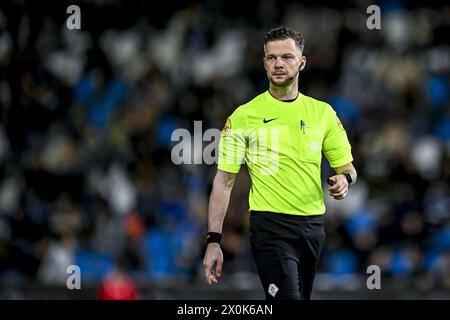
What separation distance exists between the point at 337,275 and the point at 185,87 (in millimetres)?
3352

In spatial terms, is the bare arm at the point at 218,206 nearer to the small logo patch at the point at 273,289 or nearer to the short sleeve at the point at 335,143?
the small logo patch at the point at 273,289

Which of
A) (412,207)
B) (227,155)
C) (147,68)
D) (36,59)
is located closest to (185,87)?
(147,68)

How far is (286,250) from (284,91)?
1038 millimetres

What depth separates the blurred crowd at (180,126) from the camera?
441 inches

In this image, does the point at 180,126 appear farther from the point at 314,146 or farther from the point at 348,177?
the point at 348,177

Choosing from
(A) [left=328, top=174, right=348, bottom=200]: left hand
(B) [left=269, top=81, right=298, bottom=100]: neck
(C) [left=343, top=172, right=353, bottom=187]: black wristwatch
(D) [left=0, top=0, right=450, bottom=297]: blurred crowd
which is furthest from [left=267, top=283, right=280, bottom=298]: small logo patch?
(D) [left=0, top=0, right=450, bottom=297]: blurred crowd

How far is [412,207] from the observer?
1164 centimetres

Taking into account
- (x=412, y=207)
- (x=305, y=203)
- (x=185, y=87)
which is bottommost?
(x=305, y=203)

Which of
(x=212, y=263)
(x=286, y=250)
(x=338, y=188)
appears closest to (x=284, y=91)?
(x=338, y=188)

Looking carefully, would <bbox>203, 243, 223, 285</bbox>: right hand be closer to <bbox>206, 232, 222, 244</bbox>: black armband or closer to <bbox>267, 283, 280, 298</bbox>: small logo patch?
<bbox>206, 232, 222, 244</bbox>: black armband

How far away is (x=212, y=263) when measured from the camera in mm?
6352
